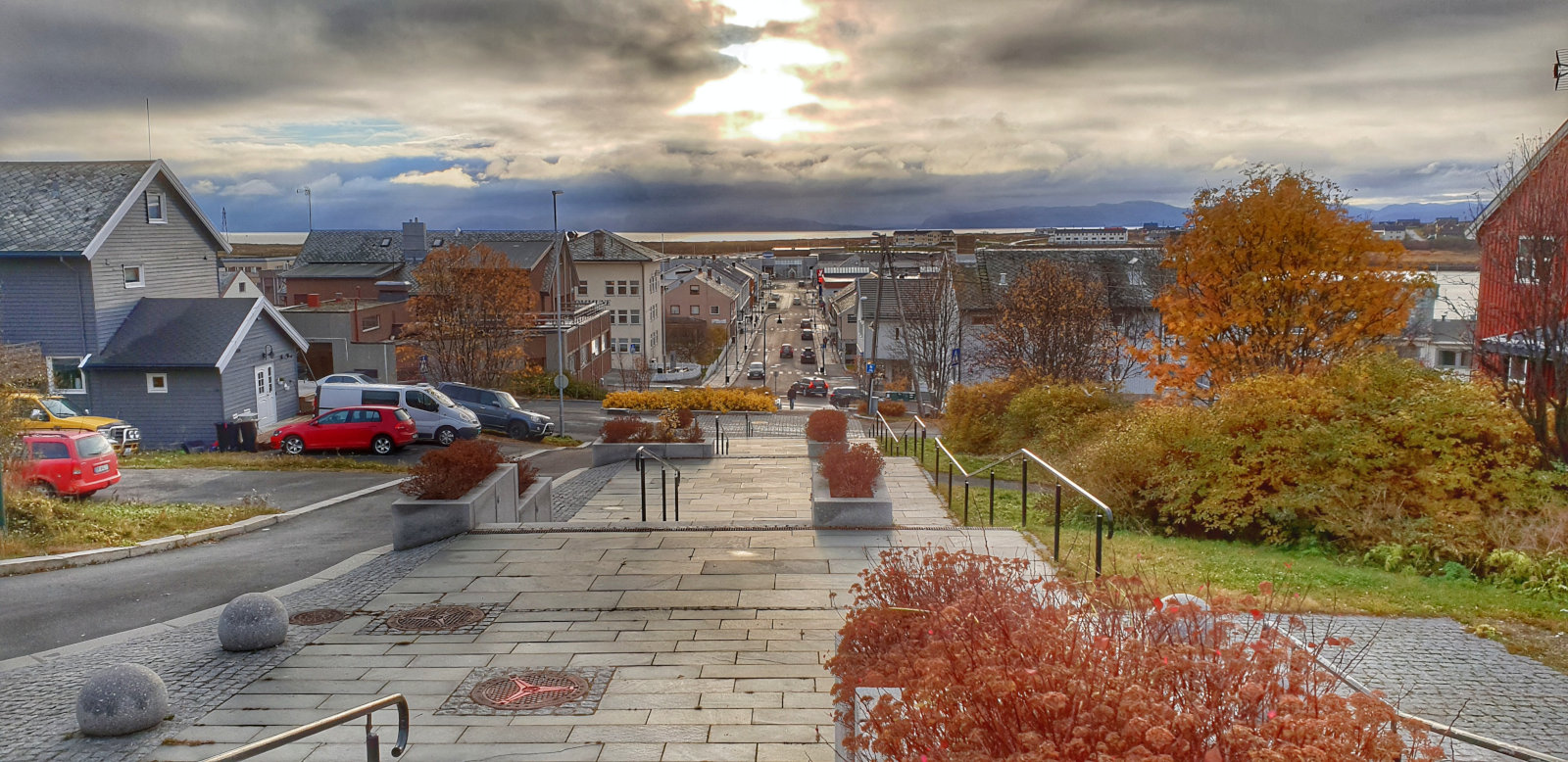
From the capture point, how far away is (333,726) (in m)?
5.51

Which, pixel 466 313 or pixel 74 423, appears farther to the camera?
pixel 466 313

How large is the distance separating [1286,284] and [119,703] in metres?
20.7

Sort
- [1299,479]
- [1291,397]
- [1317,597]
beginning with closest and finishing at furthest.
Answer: [1317,597] < [1299,479] < [1291,397]

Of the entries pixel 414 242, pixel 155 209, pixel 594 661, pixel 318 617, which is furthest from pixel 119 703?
pixel 414 242

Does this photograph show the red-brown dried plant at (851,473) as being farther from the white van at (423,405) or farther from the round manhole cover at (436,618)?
the white van at (423,405)

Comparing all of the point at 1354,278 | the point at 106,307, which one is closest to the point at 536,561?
the point at 1354,278

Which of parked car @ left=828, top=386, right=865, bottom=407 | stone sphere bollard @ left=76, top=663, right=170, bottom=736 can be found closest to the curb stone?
stone sphere bollard @ left=76, top=663, right=170, bottom=736

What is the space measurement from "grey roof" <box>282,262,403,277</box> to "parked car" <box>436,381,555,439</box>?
3599cm

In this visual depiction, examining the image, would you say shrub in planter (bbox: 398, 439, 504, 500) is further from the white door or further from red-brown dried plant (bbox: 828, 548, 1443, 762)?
the white door

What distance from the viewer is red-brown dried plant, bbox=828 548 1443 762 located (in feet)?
11.8

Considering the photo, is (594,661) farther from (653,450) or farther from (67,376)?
(67,376)

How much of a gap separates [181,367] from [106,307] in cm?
308

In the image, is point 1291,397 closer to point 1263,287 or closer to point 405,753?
point 1263,287

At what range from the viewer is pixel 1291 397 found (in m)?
14.3
